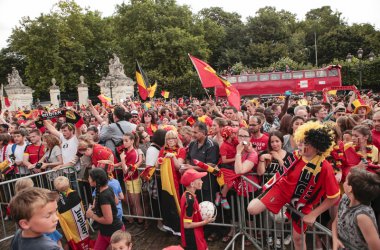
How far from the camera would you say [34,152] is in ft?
22.4

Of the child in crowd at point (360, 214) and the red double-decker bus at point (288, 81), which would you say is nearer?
the child in crowd at point (360, 214)

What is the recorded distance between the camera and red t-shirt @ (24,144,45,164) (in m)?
6.80

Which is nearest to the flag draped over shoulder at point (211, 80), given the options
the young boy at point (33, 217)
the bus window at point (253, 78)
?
the young boy at point (33, 217)

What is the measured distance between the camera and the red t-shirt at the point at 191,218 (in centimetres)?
391

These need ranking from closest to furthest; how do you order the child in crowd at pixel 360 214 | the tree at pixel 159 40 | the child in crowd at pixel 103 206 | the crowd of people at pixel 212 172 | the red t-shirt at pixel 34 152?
the child in crowd at pixel 360 214 < the crowd of people at pixel 212 172 < the child in crowd at pixel 103 206 < the red t-shirt at pixel 34 152 < the tree at pixel 159 40

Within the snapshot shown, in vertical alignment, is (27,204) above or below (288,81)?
below

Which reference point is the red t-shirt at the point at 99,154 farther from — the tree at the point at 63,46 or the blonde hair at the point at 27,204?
the tree at the point at 63,46

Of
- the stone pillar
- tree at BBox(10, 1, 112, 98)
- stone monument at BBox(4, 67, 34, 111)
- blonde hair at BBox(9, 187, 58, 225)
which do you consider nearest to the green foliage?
tree at BBox(10, 1, 112, 98)

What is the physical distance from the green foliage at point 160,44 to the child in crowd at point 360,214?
3627 centimetres

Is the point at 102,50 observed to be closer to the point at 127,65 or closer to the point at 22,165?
the point at 127,65

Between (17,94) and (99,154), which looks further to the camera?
A: (17,94)

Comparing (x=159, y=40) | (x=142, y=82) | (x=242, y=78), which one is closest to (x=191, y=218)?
(x=142, y=82)

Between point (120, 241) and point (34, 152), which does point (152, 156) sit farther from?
point (34, 152)

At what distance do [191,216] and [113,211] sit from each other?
1.07 meters
